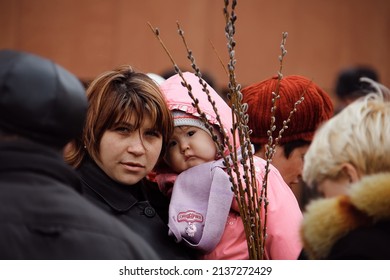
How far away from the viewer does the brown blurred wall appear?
6.98m

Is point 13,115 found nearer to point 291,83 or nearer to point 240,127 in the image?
point 240,127

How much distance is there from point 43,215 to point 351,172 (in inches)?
28.6

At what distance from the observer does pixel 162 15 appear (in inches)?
278

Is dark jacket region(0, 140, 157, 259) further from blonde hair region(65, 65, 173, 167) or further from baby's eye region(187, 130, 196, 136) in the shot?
baby's eye region(187, 130, 196, 136)

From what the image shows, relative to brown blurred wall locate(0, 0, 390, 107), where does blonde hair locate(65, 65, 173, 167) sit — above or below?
above

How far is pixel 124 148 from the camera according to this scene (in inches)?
118

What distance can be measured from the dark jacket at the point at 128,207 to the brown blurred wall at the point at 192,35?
397cm

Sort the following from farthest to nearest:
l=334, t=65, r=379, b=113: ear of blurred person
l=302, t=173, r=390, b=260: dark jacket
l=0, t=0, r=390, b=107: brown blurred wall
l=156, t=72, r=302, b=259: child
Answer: l=0, t=0, r=390, b=107: brown blurred wall < l=334, t=65, r=379, b=113: ear of blurred person < l=156, t=72, r=302, b=259: child < l=302, t=173, r=390, b=260: dark jacket

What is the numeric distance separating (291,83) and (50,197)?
1343 mm

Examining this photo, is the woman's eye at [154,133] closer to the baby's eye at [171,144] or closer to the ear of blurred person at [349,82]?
the baby's eye at [171,144]

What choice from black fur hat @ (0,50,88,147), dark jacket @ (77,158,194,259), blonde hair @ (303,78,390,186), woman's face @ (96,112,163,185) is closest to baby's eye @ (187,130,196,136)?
woman's face @ (96,112,163,185)

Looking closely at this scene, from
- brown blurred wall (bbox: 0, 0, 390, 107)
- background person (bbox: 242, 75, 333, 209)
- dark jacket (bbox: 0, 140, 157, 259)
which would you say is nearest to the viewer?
dark jacket (bbox: 0, 140, 157, 259)

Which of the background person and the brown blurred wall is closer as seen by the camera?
the background person

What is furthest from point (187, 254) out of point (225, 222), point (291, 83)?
point (291, 83)
